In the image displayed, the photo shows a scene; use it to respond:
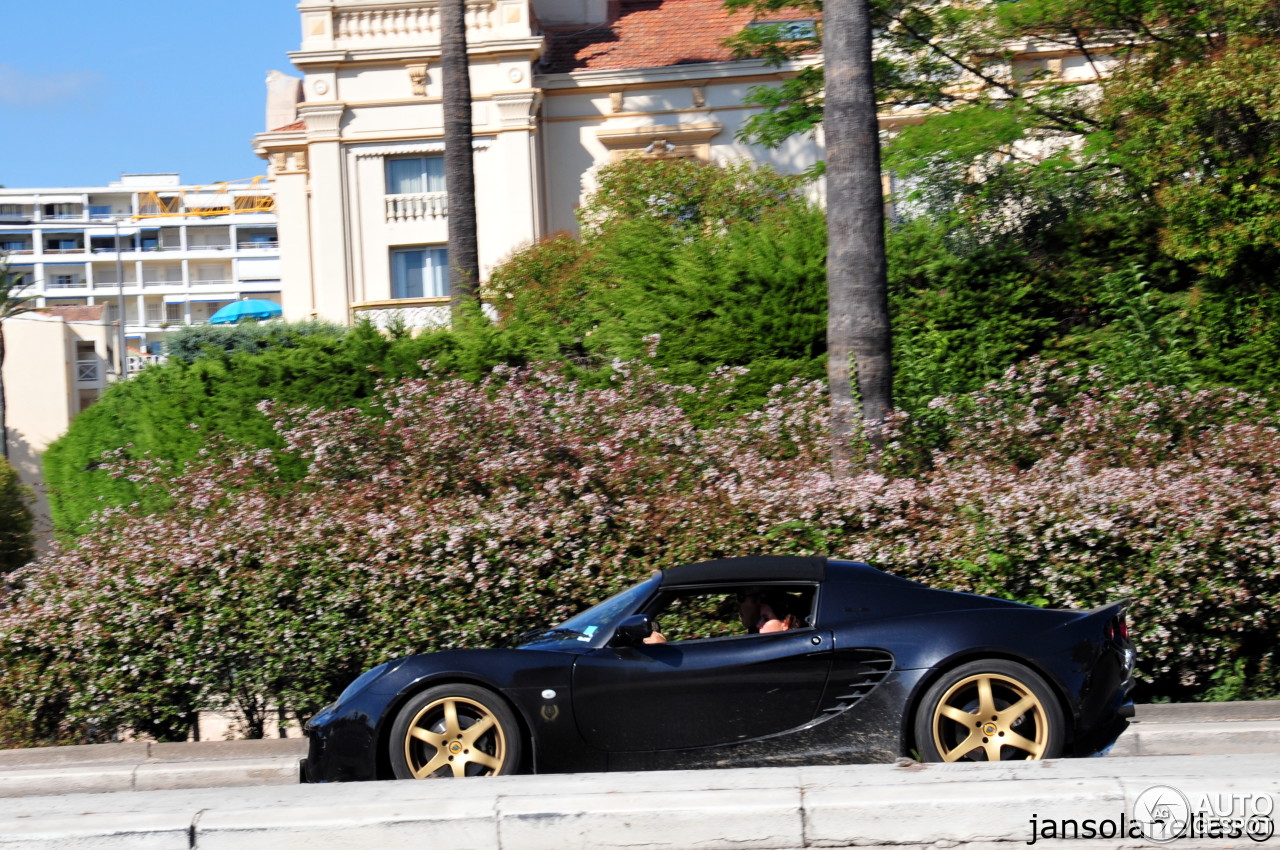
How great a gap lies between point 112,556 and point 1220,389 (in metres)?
8.90

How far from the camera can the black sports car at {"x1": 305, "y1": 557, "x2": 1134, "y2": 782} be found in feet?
19.9

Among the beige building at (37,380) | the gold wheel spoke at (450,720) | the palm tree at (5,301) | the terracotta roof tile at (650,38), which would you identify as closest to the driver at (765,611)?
the gold wheel spoke at (450,720)

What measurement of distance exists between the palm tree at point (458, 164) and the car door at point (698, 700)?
37.1ft

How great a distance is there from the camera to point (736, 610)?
6.63m

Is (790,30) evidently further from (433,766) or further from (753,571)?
(433,766)

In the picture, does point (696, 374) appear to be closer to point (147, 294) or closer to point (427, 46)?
point (427, 46)

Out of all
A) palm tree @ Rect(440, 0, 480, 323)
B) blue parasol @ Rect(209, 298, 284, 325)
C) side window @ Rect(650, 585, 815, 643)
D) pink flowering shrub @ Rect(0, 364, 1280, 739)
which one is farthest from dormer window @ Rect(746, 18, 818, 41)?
blue parasol @ Rect(209, 298, 284, 325)

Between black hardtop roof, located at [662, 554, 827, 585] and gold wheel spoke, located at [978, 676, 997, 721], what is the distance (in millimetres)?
918

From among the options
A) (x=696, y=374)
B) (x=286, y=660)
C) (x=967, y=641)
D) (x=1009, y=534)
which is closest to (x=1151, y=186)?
(x=696, y=374)

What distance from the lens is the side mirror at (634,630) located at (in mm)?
6188

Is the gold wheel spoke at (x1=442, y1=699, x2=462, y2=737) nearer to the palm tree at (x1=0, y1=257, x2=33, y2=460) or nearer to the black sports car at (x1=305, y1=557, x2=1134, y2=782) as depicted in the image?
the black sports car at (x1=305, y1=557, x2=1134, y2=782)

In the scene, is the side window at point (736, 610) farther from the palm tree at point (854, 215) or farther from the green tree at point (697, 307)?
the green tree at point (697, 307)

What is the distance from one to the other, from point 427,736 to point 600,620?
3.40 feet

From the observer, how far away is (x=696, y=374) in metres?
13.5
